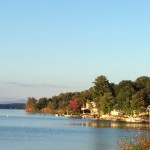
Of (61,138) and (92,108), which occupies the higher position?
(92,108)

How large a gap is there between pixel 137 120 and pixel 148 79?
36034 millimetres

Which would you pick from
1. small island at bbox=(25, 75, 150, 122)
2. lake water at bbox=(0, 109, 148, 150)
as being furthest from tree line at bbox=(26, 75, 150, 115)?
lake water at bbox=(0, 109, 148, 150)

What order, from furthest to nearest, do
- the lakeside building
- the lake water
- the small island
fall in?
1. the lakeside building
2. the small island
3. the lake water

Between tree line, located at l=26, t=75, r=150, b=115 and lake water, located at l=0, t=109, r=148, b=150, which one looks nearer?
lake water, located at l=0, t=109, r=148, b=150

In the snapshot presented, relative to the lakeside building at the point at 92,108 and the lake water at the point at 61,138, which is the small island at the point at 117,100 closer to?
the lakeside building at the point at 92,108

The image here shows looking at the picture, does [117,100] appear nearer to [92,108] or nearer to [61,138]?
[92,108]

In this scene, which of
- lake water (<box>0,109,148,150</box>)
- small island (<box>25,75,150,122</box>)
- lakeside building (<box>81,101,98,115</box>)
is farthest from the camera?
lakeside building (<box>81,101,98,115</box>)

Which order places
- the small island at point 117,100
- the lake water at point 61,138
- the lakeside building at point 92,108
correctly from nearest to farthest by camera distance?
the lake water at point 61,138 < the small island at point 117,100 < the lakeside building at point 92,108

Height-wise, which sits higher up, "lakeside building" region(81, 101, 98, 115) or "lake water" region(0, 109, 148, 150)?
"lakeside building" region(81, 101, 98, 115)

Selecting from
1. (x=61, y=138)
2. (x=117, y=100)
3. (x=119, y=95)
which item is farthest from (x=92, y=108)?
(x=61, y=138)

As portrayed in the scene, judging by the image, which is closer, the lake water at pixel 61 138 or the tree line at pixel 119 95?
the lake water at pixel 61 138

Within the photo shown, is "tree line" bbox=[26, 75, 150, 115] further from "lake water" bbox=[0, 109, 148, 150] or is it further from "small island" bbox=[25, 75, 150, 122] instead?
"lake water" bbox=[0, 109, 148, 150]

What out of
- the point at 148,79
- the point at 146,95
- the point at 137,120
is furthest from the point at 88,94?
the point at 137,120

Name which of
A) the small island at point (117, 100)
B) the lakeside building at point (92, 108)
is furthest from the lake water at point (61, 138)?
the lakeside building at point (92, 108)
